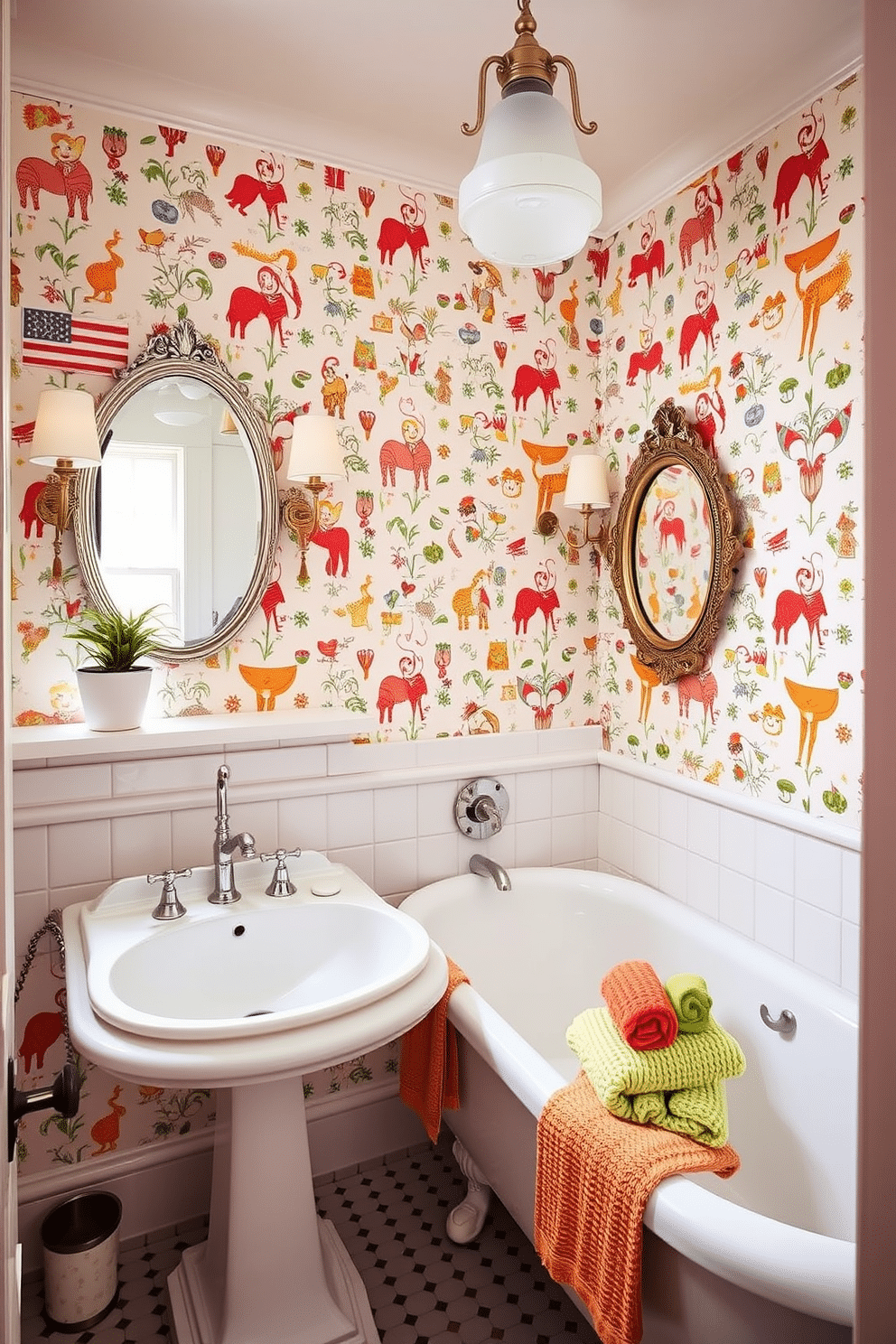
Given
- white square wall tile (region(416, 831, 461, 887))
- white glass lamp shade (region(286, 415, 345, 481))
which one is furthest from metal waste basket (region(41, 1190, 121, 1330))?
white glass lamp shade (region(286, 415, 345, 481))

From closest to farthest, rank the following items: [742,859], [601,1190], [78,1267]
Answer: [601,1190]
[78,1267]
[742,859]

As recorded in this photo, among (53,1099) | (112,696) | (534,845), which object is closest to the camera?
(53,1099)

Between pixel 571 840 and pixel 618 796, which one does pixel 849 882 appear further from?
pixel 571 840

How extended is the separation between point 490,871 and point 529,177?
1.61m

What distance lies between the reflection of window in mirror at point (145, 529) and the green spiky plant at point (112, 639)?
70 millimetres

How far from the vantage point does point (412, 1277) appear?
180 centimetres

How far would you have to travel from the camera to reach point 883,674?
1.14 feet

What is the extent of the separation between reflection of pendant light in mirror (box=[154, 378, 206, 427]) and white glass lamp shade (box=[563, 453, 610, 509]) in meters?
1.05

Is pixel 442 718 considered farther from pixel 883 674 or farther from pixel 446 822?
pixel 883 674

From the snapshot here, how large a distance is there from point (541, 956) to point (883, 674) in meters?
2.11

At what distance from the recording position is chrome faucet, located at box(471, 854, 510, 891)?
218 centimetres

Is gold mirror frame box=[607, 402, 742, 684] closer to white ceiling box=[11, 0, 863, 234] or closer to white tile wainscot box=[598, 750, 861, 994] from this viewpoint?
white tile wainscot box=[598, 750, 861, 994]

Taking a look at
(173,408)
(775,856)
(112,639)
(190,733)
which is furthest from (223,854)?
(775,856)

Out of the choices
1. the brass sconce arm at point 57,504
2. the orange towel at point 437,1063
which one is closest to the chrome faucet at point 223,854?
the orange towel at point 437,1063
